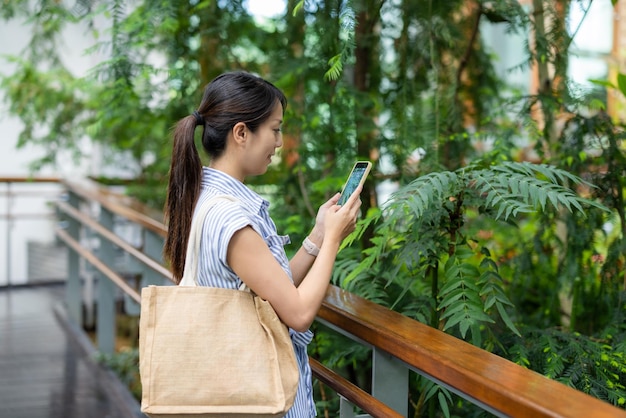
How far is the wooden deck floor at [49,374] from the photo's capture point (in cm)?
376

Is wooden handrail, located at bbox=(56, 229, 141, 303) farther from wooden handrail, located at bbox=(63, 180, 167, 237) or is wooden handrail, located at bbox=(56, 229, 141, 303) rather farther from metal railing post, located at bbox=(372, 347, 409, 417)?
metal railing post, located at bbox=(372, 347, 409, 417)

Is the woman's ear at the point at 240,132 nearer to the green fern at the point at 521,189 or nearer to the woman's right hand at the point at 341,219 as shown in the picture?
the woman's right hand at the point at 341,219

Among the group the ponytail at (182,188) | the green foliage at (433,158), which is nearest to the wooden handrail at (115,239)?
the green foliage at (433,158)

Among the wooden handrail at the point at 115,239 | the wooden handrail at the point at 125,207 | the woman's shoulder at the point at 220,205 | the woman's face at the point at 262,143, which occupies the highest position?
the woman's face at the point at 262,143

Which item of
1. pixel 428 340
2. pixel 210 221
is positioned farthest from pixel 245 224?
pixel 428 340

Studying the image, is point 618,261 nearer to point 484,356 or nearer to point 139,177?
point 484,356

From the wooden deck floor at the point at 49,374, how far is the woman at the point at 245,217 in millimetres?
2222

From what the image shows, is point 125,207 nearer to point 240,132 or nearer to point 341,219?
point 240,132

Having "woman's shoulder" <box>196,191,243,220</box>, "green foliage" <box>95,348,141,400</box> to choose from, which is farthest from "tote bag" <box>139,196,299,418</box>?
"green foliage" <box>95,348,141,400</box>

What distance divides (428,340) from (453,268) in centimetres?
40

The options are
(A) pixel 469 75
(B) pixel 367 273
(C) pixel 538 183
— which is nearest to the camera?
(C) pixel 538 183

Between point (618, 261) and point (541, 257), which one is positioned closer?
point (618, 261)

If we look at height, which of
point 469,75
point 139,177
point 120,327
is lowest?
point 120,327

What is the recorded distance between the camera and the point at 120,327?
22.2 ft
